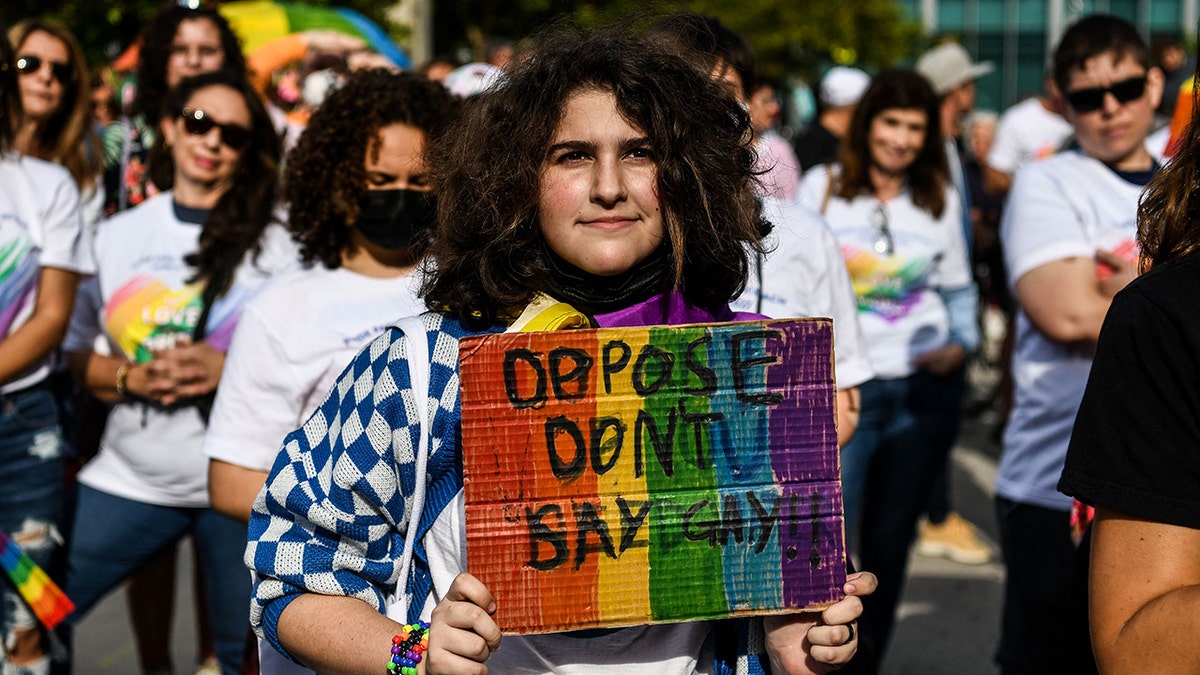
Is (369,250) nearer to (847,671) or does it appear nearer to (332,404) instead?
(332,404)

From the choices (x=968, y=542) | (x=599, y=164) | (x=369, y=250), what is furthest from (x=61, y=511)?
(x=968, y=542)

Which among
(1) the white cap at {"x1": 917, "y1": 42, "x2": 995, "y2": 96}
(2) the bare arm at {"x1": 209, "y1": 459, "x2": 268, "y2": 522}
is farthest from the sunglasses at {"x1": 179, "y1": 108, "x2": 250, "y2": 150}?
(1) the white cap at {"x1": 917, "y1": 42, "x2": 995, "y2": 96}

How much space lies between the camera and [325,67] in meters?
5.88

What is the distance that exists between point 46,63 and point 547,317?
3539mm

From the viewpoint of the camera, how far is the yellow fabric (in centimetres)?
201

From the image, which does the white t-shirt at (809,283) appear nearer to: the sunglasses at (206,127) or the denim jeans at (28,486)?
the sunglasses at (206,127)

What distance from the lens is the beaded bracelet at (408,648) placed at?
74.9 inches

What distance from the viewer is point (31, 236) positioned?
391cm

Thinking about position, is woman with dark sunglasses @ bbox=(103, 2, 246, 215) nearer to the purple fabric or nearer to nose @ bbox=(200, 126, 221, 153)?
nose @ bbox=(200, 126, 221, 153)

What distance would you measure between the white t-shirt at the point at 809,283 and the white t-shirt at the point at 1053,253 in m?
0.53

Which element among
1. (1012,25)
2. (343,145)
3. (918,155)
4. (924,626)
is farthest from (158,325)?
(1012,25)

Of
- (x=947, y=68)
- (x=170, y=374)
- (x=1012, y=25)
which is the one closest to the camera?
(x=170, y=374)

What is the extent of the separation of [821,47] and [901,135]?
88.8 feet

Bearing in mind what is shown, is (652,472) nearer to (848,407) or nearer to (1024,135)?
(848,407)
